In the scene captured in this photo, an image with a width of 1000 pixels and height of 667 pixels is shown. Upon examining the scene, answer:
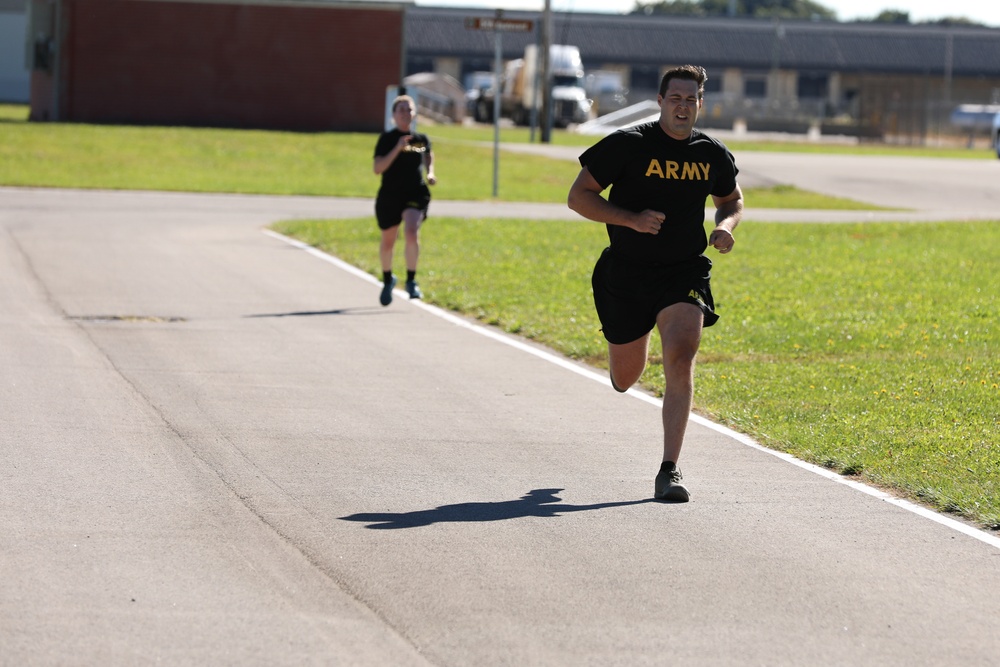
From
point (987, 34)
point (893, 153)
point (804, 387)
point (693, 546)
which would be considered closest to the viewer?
point (693, 546)

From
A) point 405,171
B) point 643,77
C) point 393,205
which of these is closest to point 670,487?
point 393,205

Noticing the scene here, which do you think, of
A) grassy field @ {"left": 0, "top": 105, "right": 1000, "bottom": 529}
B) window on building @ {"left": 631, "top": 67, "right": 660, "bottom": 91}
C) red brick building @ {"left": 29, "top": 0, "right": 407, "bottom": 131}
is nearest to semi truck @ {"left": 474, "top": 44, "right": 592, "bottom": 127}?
red brick building @ {"left": 29, "top": 0, "right": 407, "bottom": 131}

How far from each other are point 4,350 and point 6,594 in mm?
6199

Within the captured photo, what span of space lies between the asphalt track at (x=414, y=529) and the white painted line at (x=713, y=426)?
0.05m

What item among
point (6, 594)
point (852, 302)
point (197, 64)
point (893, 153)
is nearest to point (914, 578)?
point (6, 594)

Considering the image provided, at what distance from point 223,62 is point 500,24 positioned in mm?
26513

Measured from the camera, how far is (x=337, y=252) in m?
20.1

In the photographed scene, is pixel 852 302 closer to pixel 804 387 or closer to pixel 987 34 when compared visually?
pixel 804 387

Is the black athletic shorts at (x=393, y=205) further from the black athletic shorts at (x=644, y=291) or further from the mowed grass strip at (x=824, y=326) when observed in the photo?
the black athletic shorts at (x=644, y=291)

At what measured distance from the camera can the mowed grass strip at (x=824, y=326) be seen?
8.74 m

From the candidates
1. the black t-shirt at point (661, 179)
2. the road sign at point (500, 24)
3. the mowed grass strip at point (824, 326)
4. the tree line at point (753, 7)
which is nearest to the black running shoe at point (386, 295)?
the mowed grass strip at point (824, 326)

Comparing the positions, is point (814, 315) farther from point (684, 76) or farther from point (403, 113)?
point (684, 76)

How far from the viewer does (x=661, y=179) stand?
7.65 m

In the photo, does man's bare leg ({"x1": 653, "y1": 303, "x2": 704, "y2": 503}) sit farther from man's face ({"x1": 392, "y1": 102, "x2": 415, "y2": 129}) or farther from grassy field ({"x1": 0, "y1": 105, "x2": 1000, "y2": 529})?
man's face ({"x1": 392, "y1": 102, "x2": 415, "y2": 129})
